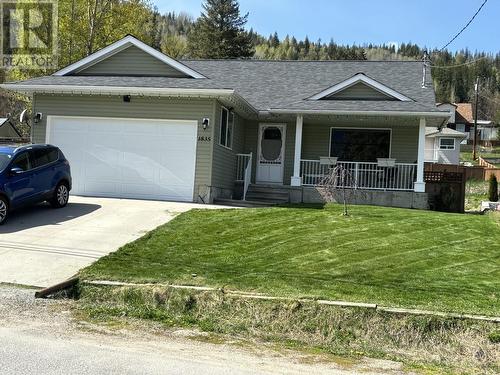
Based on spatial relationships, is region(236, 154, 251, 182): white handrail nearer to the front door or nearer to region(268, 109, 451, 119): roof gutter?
the front door

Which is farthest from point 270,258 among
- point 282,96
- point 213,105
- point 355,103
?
point 282,96

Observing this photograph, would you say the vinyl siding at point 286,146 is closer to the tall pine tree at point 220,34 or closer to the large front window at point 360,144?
the large front window at point 360,144

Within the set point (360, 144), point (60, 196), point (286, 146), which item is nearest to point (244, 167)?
point (286, 146)

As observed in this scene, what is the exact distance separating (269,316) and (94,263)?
338cm

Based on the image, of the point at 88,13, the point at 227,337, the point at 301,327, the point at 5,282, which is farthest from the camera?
the point at 88,13

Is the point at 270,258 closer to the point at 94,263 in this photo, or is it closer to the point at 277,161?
the point at 94,263

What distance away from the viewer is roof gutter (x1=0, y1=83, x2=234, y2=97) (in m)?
14.4

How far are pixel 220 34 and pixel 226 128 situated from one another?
131 feet

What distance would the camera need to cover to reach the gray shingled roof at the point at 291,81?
51.7 feet

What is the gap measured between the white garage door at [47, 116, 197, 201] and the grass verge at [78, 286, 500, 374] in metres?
8.24

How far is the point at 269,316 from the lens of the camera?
6.53 m

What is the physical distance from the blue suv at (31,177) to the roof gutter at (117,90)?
8.82ft

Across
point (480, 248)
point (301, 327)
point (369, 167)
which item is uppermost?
point (369, 167)

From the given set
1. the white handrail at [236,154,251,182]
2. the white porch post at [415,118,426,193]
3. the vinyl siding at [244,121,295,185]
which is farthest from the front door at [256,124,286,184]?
the white porch post at [415,118,426,193]
